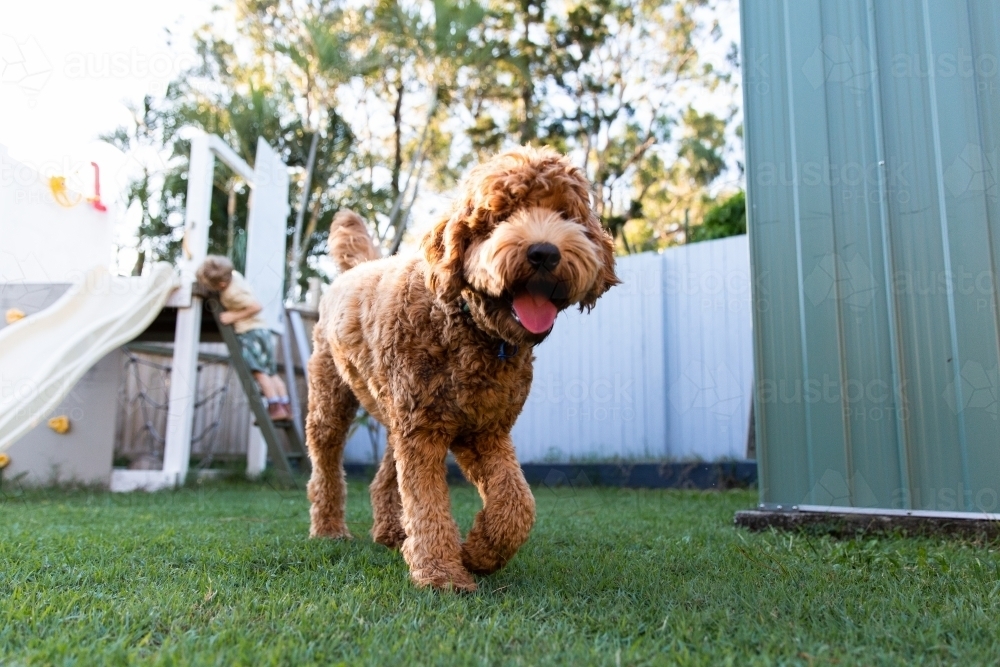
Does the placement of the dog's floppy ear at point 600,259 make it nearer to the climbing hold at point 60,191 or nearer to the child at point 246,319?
→ the climbing hold at point 60,191

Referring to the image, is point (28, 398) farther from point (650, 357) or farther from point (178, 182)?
point (650, 357)

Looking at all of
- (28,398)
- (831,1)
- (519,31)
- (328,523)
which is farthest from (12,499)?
(519,31)

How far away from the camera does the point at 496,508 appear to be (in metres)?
2.51

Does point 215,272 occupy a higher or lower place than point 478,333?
higher

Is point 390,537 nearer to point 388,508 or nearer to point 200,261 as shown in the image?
point 388,508

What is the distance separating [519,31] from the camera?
15.9 metres

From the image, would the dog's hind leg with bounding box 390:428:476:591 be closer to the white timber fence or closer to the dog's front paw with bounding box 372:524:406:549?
the dog's front paw with bounding box 372:524:406:549

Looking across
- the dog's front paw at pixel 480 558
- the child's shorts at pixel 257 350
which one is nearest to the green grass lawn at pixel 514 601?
the dog's front paw at pixel 480 558

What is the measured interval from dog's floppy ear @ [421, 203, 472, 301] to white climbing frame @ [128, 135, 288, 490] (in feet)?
14.8

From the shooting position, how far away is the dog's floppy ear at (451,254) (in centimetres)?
243

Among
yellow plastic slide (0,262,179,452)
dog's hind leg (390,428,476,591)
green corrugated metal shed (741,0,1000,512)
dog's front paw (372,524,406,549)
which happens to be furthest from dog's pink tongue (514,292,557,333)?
yellow plastic slide (0,262,179,452)

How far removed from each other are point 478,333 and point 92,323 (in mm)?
4375

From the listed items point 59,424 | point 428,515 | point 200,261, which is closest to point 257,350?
point 200,261

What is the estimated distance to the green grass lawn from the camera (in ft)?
5.57
